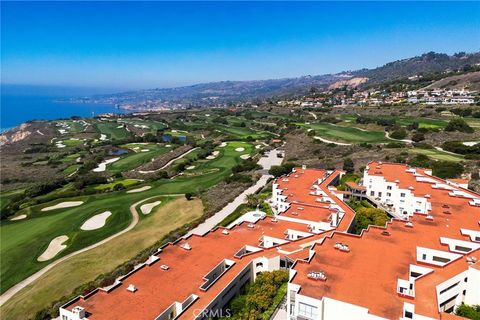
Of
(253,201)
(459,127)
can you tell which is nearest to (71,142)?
(253,201)

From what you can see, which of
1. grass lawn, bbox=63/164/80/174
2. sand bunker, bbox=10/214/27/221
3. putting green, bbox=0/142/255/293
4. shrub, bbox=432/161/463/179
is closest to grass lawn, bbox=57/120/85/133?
grass lawn, bbox=63/164/80/174

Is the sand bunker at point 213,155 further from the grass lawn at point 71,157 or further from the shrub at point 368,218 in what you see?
the shrub at point 368,218

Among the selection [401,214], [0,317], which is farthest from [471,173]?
[0,317]

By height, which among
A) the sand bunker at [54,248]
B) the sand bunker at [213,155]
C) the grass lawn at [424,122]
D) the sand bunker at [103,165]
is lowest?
the sand bunker at [213,155]

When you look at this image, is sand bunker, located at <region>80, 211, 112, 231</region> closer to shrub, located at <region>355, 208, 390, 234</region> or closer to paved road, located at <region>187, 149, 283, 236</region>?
paved road, located at <region>187, 149, 283, 236</region>

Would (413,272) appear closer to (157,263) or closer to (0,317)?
(157,263)

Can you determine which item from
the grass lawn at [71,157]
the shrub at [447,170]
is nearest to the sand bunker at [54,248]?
the shrub at [447,170]
